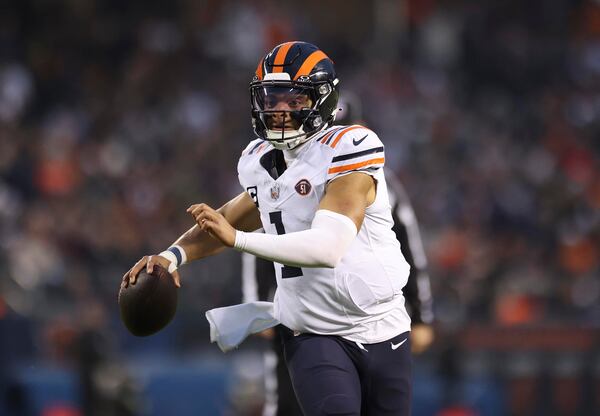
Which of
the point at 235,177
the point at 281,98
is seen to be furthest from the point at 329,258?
the point at 235,177

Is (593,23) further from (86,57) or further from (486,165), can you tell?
(86,57)

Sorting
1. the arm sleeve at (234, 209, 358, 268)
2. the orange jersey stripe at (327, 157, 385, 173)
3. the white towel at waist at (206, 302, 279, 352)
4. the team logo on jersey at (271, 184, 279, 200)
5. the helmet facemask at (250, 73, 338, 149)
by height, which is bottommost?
the white towel at waist at (206, 302, 279, 352)

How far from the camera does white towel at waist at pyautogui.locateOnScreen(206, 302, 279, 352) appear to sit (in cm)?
452

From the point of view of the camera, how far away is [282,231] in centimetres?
434

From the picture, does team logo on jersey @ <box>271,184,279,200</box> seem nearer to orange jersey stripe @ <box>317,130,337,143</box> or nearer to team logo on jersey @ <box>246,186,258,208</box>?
team logo on jersey @ <box>246,186,258,208</box>

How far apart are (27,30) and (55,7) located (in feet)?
1.85

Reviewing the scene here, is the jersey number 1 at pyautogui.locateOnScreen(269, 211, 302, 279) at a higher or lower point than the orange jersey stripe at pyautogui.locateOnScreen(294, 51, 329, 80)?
lower

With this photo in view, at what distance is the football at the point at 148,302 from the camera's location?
165 inches

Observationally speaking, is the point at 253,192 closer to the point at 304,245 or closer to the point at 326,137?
the point at 326,137

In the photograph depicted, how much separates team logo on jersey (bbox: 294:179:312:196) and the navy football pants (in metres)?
0.51

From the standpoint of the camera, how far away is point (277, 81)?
14.1ft

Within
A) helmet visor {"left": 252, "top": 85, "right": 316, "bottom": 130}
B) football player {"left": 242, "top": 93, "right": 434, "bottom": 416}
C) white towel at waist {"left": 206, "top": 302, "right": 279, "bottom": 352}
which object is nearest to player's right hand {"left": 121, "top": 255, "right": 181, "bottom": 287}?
white towel at waist {"left": 206, "top": 302, "right": 279, "bottom": 352}

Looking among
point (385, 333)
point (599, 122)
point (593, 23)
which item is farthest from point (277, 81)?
point (593, 23)

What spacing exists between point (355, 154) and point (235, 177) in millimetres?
7175
